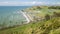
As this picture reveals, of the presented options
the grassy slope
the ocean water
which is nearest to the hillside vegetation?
the grassy slope

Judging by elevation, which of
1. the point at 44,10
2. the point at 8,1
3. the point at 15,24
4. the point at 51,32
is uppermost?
the point at 8,1

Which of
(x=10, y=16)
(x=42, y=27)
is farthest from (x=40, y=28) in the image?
(x=10, y=16)

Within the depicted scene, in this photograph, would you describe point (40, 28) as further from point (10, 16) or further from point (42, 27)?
point (10, 16)

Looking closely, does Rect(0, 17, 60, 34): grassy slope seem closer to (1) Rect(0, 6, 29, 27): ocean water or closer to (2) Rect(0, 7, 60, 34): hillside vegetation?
(2) Rect(0, 7, 60, 34): hillside vegetation

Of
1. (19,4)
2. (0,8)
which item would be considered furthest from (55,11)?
(0,8)

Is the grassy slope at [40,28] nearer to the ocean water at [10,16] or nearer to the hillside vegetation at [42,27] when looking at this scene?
the hillside vegetation at [42,27]

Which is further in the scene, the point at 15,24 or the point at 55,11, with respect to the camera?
the point at 55,11

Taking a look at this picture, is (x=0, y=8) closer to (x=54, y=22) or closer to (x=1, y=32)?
(x=1, y=32)

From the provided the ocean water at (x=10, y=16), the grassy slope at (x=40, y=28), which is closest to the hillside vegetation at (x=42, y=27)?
the grassy slope at (x=40, y=28)
